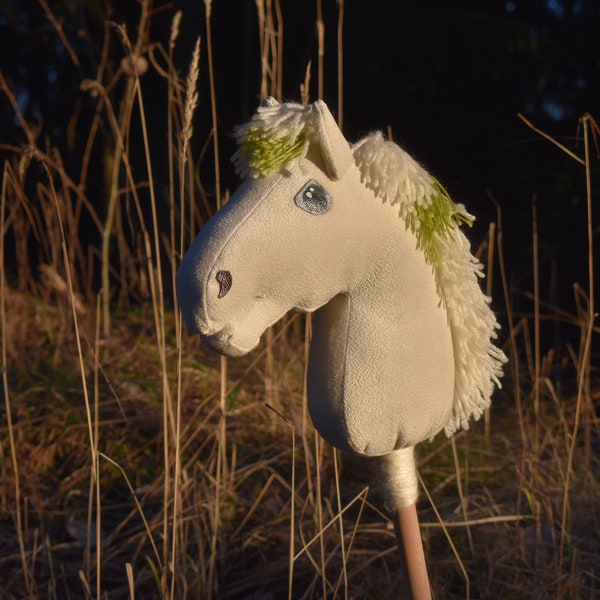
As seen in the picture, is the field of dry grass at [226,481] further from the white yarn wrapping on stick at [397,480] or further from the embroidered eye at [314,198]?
the embroidered eye at [314,198]

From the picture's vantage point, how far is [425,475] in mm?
1640

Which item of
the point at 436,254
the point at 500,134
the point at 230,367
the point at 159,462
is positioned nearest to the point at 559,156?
the point at 500,134

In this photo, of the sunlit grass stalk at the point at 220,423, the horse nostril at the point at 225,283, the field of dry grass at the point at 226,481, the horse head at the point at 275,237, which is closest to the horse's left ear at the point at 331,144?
the horse head at the point at 275,237

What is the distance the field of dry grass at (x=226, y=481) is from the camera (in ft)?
3.92

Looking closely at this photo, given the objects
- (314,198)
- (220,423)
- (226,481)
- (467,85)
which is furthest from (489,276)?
(467,85)

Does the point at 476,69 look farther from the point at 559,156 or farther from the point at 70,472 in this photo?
the point at 70,472

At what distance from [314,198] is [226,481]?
1.00 meters

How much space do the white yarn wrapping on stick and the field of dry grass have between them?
0.51ft

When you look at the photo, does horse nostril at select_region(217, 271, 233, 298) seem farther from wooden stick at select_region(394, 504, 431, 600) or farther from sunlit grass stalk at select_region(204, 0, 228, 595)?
sunlit grass stalk at select_region(204, 0, 228, 595)

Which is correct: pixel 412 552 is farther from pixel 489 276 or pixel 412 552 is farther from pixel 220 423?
pixel 489 276

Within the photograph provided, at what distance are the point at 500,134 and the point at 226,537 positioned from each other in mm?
2574

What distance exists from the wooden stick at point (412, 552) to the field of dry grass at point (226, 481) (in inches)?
5.8

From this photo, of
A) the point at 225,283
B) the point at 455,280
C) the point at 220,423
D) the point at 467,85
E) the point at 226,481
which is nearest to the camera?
the point at 225,283

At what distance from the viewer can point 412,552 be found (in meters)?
0.80
